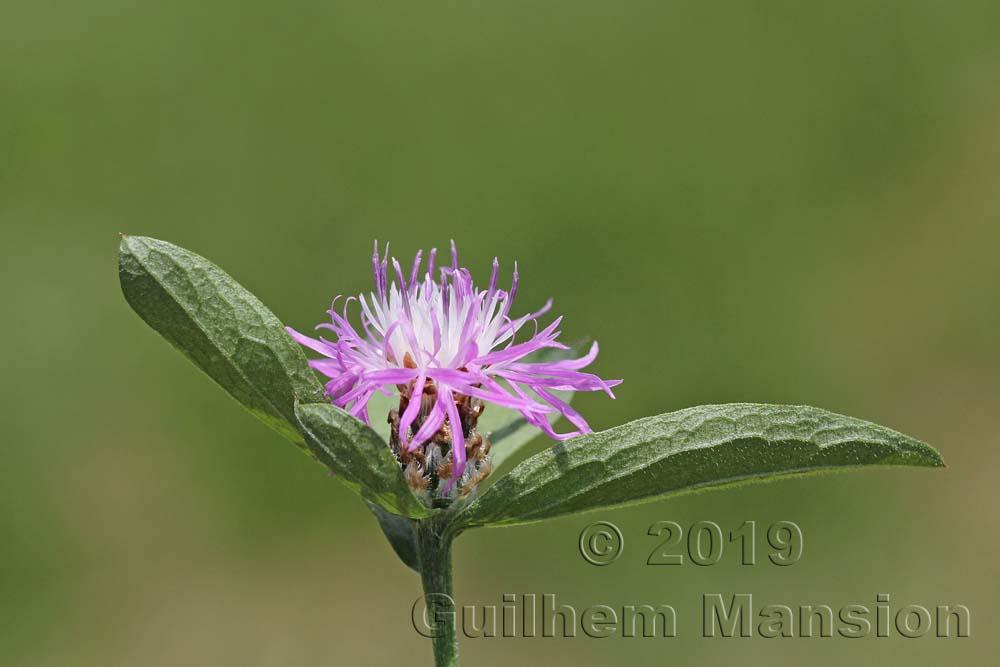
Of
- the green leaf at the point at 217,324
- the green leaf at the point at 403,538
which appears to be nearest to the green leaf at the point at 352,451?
the green leaf at the point at 217,324

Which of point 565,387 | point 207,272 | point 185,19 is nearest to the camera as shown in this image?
point 207,272

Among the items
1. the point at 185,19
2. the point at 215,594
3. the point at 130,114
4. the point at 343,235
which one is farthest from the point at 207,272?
the point at 185,19

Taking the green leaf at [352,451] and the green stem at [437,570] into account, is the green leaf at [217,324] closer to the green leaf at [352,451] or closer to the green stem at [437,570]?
the green leaf at [352,451]

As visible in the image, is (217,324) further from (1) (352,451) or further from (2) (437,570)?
(2) (437,570)

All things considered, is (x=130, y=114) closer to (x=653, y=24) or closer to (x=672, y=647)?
(x=653, y=24)

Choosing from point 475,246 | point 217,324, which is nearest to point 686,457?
point 217,324

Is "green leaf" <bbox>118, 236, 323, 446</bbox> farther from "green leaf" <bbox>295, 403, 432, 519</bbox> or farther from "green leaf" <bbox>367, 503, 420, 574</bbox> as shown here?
"green leaf" <bbox>367, 503, 420, 574</bbox>
